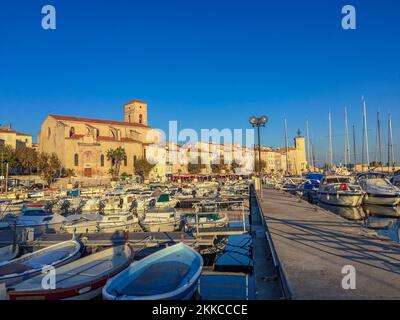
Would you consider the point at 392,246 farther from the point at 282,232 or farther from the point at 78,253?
the point at 78,253

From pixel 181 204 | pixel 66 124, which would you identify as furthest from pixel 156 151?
pixel 181 204

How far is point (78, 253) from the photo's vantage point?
11469 mm

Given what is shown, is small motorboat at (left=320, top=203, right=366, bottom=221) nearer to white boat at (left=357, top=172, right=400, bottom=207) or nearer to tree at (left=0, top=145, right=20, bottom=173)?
white boat at (left=357, top=172, right=400, bottom=207)

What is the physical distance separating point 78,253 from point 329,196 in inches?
911

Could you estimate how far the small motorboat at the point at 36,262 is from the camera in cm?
906

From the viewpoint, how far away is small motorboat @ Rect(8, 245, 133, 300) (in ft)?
24.6

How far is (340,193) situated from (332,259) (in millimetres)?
21305

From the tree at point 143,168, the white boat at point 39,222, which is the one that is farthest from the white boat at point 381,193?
the tree at point 143,168

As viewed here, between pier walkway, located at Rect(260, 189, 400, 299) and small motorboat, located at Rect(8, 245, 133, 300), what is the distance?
15.5ft

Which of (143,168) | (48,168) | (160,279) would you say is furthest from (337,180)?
(143,168)

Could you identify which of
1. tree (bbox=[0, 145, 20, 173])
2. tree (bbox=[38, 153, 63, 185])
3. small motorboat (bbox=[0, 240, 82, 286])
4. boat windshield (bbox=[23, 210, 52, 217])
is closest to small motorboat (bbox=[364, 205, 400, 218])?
small motorboat (bbox=[0, 240, 82, 286])

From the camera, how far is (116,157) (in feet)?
254
